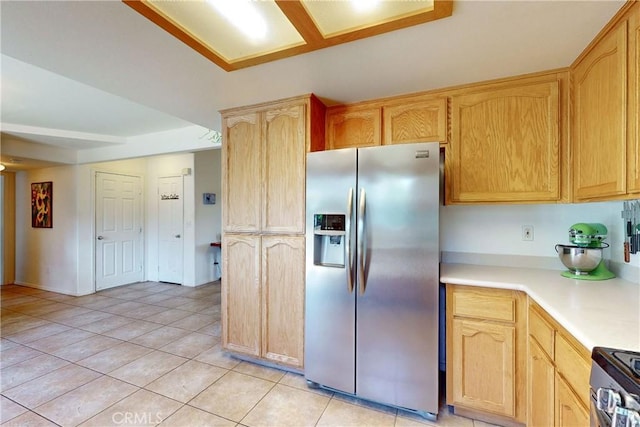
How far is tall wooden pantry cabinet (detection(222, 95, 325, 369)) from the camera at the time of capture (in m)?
2.16

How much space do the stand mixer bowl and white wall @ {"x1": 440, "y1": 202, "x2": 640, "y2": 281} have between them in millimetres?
219

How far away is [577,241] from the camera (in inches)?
67.3

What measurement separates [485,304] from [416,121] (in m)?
1.36

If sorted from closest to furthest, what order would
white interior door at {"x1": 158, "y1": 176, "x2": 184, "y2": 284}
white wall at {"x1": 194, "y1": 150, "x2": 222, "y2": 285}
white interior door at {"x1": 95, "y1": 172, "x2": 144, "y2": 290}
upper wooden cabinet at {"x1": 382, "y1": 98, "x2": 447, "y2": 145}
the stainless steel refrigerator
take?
the stainless steel refrigerator, upper wooden cabinet at {"x1": 382, "y1": 98, "x2": 447, "y2": 145}, white interior door at {"x1": 95, "y1": 172, "x2": 144, "y2": 290}, white wall at {"x1": 194, "y1": 150, "x2": 222, "y2": 285}, white interior door at {"x1": 158, "y1": 176, "x2": 184, "y2": 284}

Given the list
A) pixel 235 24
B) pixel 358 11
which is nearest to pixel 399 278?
pixel 358 11

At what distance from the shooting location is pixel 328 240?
204cm

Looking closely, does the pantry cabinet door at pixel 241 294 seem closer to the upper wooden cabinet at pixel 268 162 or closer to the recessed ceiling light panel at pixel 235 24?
the upper wooden cabinet at pixel 268 162

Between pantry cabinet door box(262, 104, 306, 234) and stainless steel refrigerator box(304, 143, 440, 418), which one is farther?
pantry cabinet door box(262, 104, 306, 234)

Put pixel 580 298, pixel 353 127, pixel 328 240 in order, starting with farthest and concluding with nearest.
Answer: pixel 353 127 < pixel 328 240 < pixel 580 298

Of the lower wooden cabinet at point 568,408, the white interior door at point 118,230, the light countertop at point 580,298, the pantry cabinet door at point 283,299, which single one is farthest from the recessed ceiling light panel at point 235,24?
the white interior door at point 118,230

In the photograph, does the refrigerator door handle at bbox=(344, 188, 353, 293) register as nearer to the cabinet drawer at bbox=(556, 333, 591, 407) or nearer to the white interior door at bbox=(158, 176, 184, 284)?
the cabinet drawer at bbox=(556, 333, 591, 407)

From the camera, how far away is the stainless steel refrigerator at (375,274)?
66.7 inches

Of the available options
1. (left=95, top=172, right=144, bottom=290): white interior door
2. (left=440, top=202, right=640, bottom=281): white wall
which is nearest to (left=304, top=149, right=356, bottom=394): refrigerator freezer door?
(left=440, top=202, right=640, bottom=281): white wall

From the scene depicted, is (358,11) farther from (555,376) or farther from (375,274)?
(555,376)
